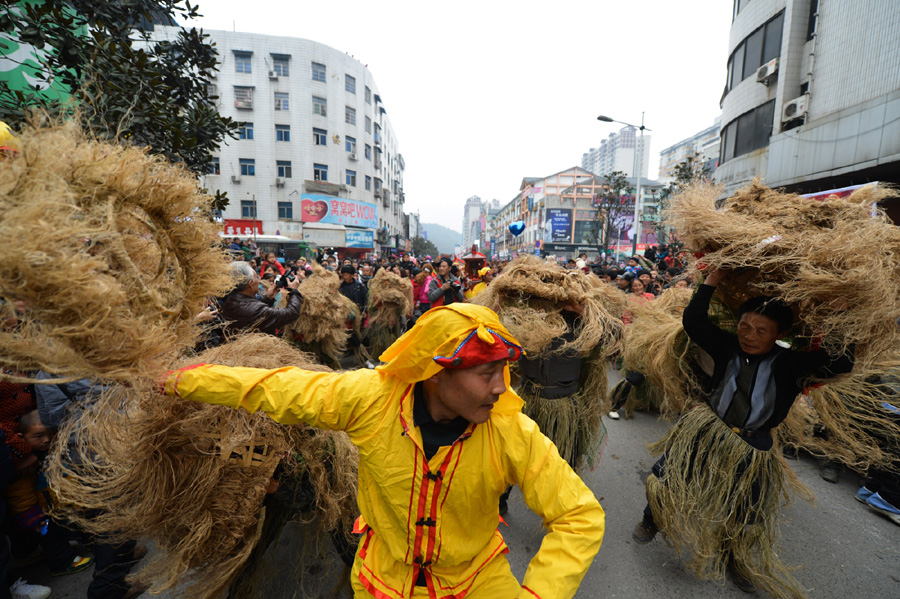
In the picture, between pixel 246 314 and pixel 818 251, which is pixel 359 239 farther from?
pixel 818 251

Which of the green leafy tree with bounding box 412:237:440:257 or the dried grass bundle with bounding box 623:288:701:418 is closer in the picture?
the dried grass bundle with bounding box 623:288:701:418

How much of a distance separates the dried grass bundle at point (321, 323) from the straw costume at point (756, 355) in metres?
4.46

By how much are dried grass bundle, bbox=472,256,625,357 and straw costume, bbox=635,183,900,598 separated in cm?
59

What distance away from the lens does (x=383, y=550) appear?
5.30 ft

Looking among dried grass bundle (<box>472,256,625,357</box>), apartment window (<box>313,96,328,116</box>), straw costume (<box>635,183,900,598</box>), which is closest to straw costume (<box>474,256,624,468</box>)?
dried grass bundle (<box>472,256,625,357</box>)

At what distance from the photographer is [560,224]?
51.0 metres

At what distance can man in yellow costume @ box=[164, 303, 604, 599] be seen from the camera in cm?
138

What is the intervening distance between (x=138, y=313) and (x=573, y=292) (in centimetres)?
295

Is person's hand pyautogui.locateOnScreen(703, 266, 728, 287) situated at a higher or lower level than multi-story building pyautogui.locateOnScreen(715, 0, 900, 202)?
lower

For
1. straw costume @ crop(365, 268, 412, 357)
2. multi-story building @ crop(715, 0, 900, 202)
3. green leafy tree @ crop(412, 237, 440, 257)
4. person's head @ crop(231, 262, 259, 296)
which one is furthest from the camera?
green leafy tree @ crop(412, 237, 440, 257)

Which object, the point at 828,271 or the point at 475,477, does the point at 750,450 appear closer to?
the point at 828,271

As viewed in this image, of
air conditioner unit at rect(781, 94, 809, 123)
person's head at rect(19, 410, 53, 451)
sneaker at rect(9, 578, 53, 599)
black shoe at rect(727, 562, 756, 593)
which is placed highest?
air conditioner unit at rect(781, 94, 809, 123)

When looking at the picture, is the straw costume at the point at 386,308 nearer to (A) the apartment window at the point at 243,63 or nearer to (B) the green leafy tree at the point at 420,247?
(A) the apartment window at the point at 243,63

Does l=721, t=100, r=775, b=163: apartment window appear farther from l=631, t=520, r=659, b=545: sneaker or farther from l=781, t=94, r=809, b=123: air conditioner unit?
l=631, t=520, r=659, b=545: sneaker
